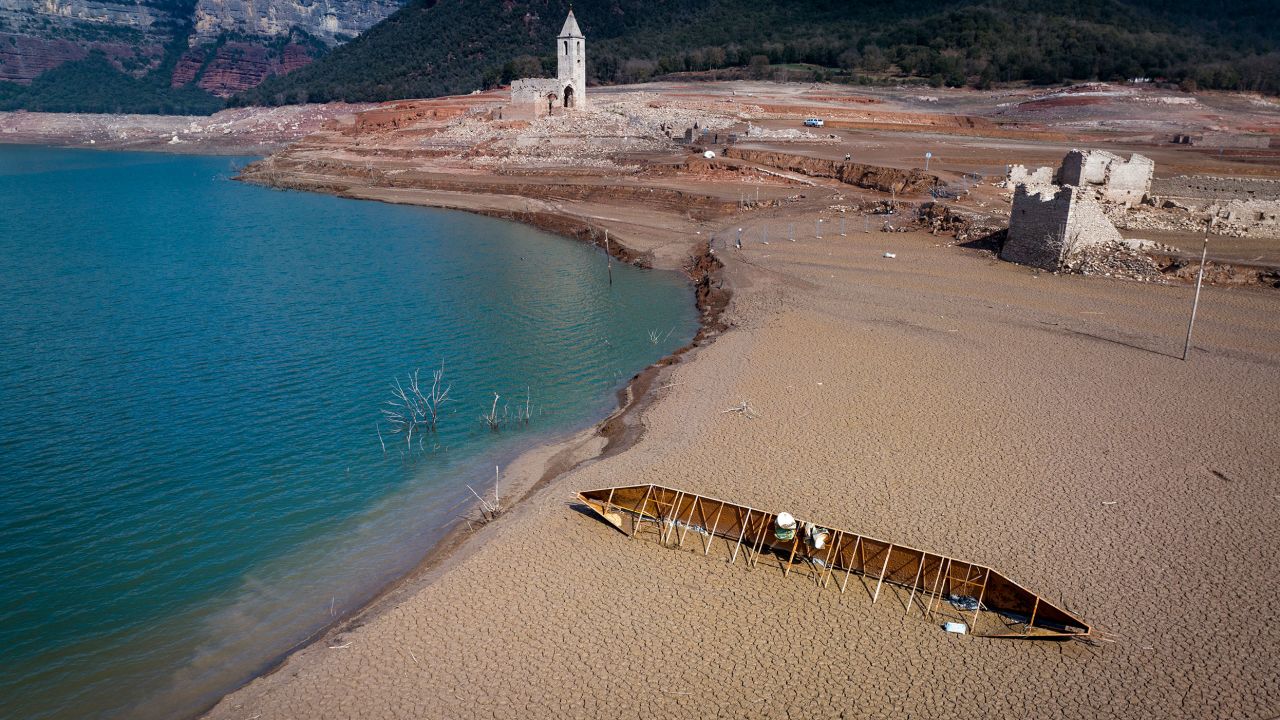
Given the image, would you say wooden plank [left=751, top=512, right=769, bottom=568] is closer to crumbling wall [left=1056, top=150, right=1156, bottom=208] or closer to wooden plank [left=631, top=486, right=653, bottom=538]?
wooden plank [left=631, top=486, right=653, bottom=538]

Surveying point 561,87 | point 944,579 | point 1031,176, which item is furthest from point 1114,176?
point 561,87

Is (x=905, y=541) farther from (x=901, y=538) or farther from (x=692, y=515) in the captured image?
(x=692, y=515)

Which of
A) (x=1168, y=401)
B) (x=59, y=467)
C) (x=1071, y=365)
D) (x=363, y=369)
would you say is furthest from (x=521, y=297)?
(x=1168, y=401)

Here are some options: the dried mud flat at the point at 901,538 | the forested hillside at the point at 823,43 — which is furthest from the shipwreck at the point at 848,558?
the forested hillside at the point at 823,43

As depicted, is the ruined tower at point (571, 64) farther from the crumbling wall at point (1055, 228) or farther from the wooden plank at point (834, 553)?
the wooden plank at point (834, 553)

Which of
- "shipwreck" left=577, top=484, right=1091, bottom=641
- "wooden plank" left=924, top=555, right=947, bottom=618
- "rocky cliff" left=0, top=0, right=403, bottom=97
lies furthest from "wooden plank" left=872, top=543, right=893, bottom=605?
"rocky cliff" left=0, top=0, right=403, bottom=97

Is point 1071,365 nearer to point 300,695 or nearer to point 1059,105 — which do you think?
point 300,695
